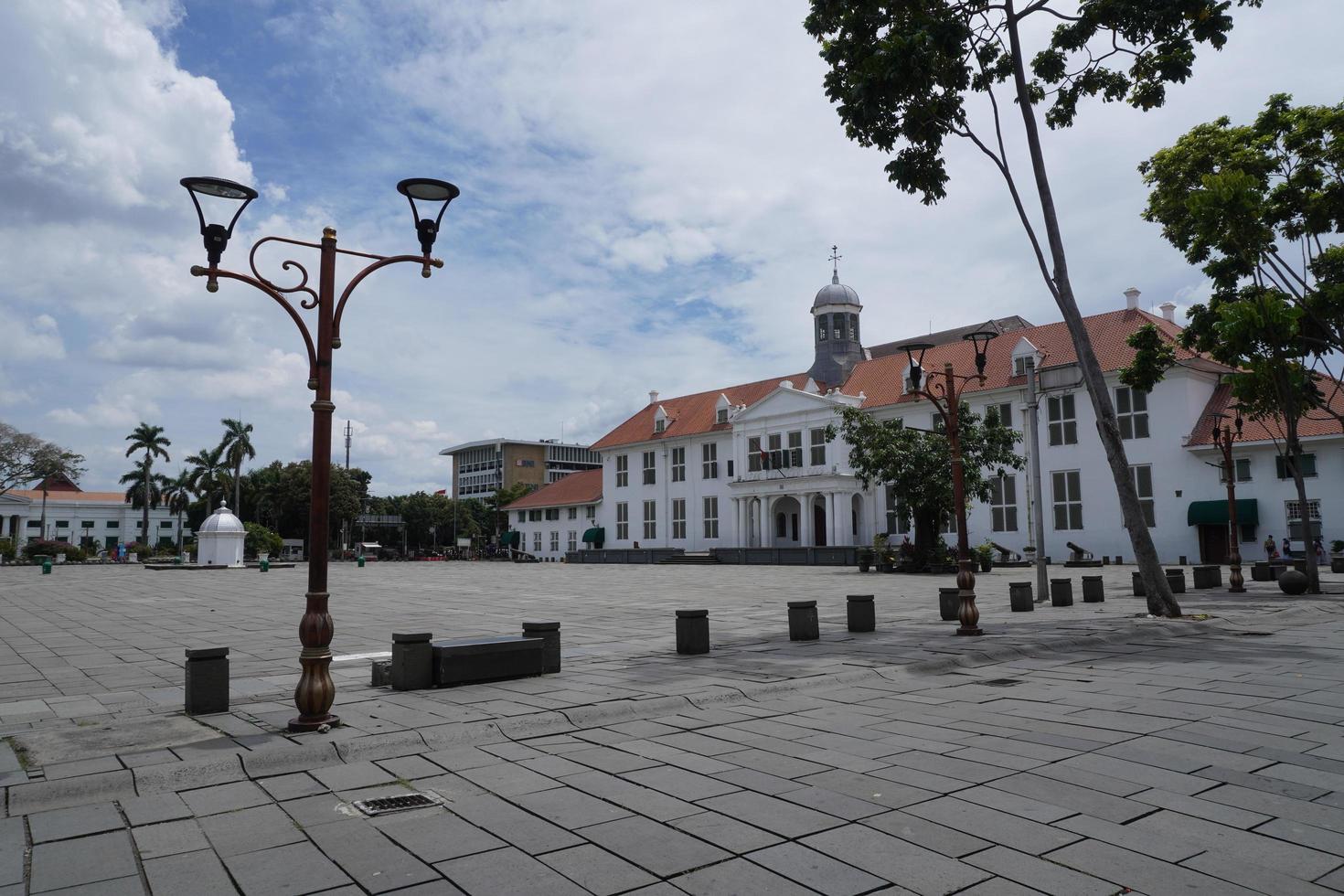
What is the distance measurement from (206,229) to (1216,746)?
8400 millimetres

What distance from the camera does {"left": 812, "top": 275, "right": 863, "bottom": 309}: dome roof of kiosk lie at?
53.9m

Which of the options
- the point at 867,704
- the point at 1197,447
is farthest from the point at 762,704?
the point at 1197,447

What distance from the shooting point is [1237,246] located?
61.9 ft

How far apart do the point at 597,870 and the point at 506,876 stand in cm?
41

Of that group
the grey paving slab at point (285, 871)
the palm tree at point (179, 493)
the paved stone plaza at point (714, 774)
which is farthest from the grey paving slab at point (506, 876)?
the palm tree at point (179, 493)

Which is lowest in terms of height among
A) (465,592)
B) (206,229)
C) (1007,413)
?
(465,592)

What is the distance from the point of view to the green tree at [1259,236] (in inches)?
717

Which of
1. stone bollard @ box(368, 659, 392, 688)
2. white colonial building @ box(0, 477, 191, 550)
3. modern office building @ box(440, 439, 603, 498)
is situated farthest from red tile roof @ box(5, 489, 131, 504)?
stone bollard @ box(368, 659, 392, 688)

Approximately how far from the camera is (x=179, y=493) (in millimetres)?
90125

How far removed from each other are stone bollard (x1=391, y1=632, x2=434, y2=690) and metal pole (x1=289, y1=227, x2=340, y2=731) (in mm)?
1463

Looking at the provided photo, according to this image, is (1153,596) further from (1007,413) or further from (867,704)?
(1007,413)

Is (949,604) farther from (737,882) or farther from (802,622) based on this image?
(737,882)

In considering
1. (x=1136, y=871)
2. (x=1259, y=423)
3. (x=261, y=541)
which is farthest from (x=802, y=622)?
(x=261, y=541)

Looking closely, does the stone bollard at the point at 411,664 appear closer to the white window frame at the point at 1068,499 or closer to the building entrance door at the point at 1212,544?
the building entrance door at the point at 1212,544
